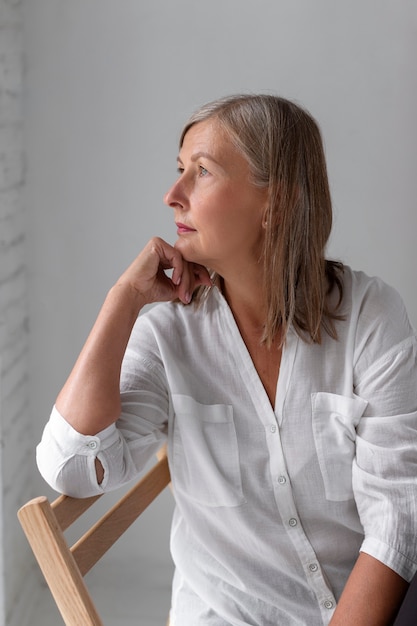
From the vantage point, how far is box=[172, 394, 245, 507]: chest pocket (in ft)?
4.32

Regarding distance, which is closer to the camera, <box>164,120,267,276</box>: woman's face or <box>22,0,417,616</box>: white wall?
<box>164,120,267,276</box>: woman's face

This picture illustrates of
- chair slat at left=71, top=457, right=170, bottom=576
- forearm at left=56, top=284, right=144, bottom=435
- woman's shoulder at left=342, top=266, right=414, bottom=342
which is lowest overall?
chair slat at left=71, top=457, right=170, bottom=576

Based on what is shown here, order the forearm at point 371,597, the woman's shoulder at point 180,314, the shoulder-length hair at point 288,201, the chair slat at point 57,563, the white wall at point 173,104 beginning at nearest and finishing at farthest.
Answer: the chair slat at point 57,563 → the forearm at point 371,597 → the shoulder-length hair at point 288,201 → the woman's shoulder at point 180,314 → the white wall at point 173,104

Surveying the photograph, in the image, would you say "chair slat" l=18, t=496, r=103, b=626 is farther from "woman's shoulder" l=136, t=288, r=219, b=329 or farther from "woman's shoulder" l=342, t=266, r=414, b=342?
"woman's shoulder" l=342, t=266, r=414, b=342

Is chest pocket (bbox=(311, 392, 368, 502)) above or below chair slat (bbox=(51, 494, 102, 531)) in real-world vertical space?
above

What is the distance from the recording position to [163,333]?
137cm

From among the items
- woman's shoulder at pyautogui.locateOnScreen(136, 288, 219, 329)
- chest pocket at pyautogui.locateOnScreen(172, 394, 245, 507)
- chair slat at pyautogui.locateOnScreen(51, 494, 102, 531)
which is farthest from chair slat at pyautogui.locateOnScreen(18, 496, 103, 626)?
woman's shoulder at pyautogui.locateOnScreen(136, 288, 219, 329)

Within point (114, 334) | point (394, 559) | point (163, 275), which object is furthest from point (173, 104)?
point (394, 559)

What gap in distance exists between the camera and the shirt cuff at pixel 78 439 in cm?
123

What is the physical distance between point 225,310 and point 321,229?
0.67 ft

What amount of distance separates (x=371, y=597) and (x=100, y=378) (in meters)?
0.50

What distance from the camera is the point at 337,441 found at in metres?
1.31

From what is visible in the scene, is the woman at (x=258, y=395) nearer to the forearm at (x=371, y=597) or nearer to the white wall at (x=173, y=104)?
the forearm at (x=371, y=597)

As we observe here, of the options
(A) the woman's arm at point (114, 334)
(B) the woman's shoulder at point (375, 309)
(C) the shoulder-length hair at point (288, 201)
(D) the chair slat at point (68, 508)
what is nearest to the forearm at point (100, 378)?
(A) the woman's arm at point (114, 334)
